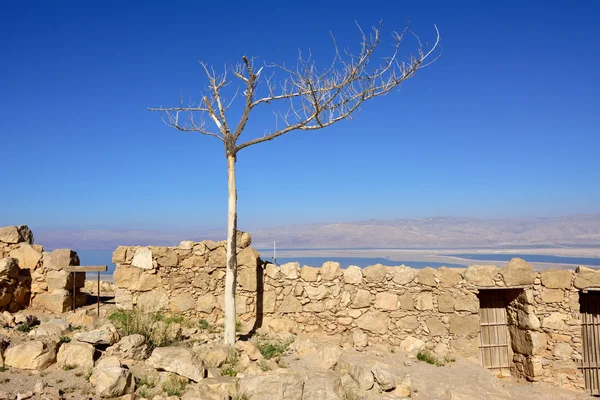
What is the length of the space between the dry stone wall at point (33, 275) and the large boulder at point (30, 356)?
3697mm

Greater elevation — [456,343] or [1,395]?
[1,395]

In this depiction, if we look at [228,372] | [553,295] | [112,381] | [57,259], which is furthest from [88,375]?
[553,295]

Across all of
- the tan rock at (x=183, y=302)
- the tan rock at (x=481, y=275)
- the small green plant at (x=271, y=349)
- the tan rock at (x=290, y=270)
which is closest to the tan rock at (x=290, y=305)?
the tan rock at (x=290, y=270)

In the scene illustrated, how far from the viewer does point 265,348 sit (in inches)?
312

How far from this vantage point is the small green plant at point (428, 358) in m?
8.61

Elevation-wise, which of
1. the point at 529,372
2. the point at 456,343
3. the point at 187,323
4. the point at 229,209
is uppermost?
the point at 229,209

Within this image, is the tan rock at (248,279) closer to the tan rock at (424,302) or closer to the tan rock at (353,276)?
the tan rock at (353,276)

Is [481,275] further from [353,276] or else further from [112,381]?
[112,381]

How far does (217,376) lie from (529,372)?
667 cm

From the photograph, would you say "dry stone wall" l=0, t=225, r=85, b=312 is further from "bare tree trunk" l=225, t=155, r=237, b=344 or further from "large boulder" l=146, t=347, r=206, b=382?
"large boulder" l=146, t=347, r=206, b=382

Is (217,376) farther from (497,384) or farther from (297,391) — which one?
(497,384)

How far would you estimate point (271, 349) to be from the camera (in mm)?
7914

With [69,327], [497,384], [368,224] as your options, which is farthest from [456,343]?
[368,224]

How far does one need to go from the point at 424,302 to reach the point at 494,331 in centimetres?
208
